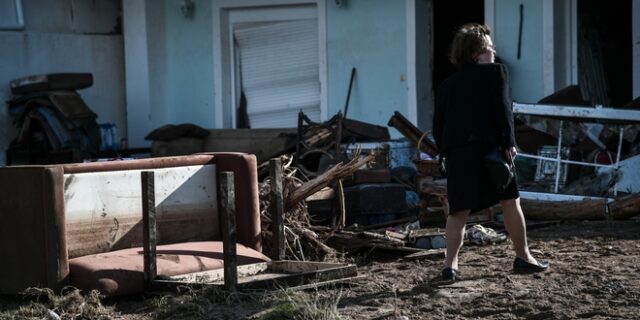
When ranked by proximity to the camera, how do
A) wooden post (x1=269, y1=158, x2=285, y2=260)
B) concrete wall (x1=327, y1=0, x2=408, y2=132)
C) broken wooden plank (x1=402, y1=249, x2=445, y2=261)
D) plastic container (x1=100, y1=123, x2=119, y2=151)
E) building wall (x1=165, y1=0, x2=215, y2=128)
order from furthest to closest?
plastic container (x1=100, y1=123, x2=119, y2=151)
building wall (x1=165, y1=0, x2=215, y2=128)
concrete wall (x1=327, y1=0, x2=408, y2=132)
broken wooden plank (x1=402, y1=249, x2=445, y2=261)
wooden post (x1=269, y1=158, x2=285, y2=260)

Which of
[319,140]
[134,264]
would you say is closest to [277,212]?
[134,264]

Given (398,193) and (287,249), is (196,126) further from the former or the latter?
(287,249)

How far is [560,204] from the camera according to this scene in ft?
30.8

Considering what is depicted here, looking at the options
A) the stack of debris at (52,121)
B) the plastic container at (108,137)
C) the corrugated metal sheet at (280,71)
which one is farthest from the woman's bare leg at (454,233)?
the plastic container at (108,137)

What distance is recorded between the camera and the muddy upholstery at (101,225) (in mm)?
6445

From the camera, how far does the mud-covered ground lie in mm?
5805

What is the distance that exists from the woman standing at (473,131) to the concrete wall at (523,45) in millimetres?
5546

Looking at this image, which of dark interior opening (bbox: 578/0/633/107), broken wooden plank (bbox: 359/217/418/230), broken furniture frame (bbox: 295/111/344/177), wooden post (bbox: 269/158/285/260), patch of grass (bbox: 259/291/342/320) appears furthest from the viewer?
dark interior opening (bbox: 578/0/633/107)

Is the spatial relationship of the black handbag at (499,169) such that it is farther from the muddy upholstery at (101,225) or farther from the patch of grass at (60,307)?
the patch of grass at (60,307)

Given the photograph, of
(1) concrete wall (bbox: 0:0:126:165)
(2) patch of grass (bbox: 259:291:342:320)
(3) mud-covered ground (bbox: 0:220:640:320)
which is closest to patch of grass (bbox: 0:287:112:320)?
(3) mud-covered ground (bbox: 0:220:640:320)

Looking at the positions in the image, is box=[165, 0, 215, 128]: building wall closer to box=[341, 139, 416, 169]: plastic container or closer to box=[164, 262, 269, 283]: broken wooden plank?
box=[341, 139, 416, 169]: plastic container

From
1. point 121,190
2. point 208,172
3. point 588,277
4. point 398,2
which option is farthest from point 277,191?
point 398,2

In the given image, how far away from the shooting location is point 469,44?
6508mm

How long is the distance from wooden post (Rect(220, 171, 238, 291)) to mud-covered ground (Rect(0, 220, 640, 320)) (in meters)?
0.12
